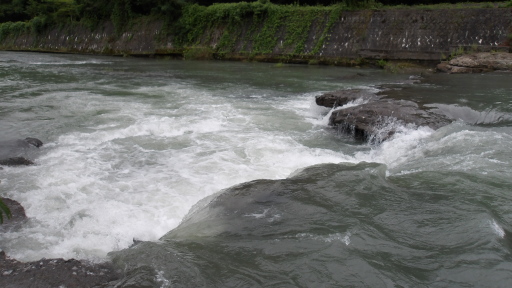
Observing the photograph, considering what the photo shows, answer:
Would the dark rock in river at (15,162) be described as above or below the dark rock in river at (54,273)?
below

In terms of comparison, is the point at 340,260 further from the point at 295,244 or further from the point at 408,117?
the point at 408,117

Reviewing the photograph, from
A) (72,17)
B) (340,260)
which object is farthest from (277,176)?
(72,17)

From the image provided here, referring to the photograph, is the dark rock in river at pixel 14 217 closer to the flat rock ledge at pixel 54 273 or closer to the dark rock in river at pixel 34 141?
the flat rock ledge at pixel 54 273

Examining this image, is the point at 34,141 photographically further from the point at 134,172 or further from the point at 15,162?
the point at 134,172

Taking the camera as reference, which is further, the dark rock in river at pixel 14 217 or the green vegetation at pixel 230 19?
the green vegetation at pixel 230 19

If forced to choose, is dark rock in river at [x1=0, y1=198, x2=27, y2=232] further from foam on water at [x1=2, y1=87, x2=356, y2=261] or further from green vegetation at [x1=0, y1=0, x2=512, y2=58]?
green vegetation at [x1=0, y1=0, x2=512, y2=58]

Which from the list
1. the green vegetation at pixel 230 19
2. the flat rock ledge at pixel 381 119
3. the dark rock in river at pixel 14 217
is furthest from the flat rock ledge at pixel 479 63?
the dark rock in river at pixel 14 217

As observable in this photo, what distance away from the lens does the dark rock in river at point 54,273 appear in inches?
148

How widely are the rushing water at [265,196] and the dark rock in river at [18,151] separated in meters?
0.20

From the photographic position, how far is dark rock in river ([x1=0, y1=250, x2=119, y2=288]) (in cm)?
377

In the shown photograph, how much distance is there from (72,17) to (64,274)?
4324 centimetres

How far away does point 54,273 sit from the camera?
390 centimetres

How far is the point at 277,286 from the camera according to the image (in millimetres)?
3770

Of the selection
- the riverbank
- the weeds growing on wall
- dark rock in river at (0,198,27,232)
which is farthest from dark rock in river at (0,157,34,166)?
the weeds growing on wall
